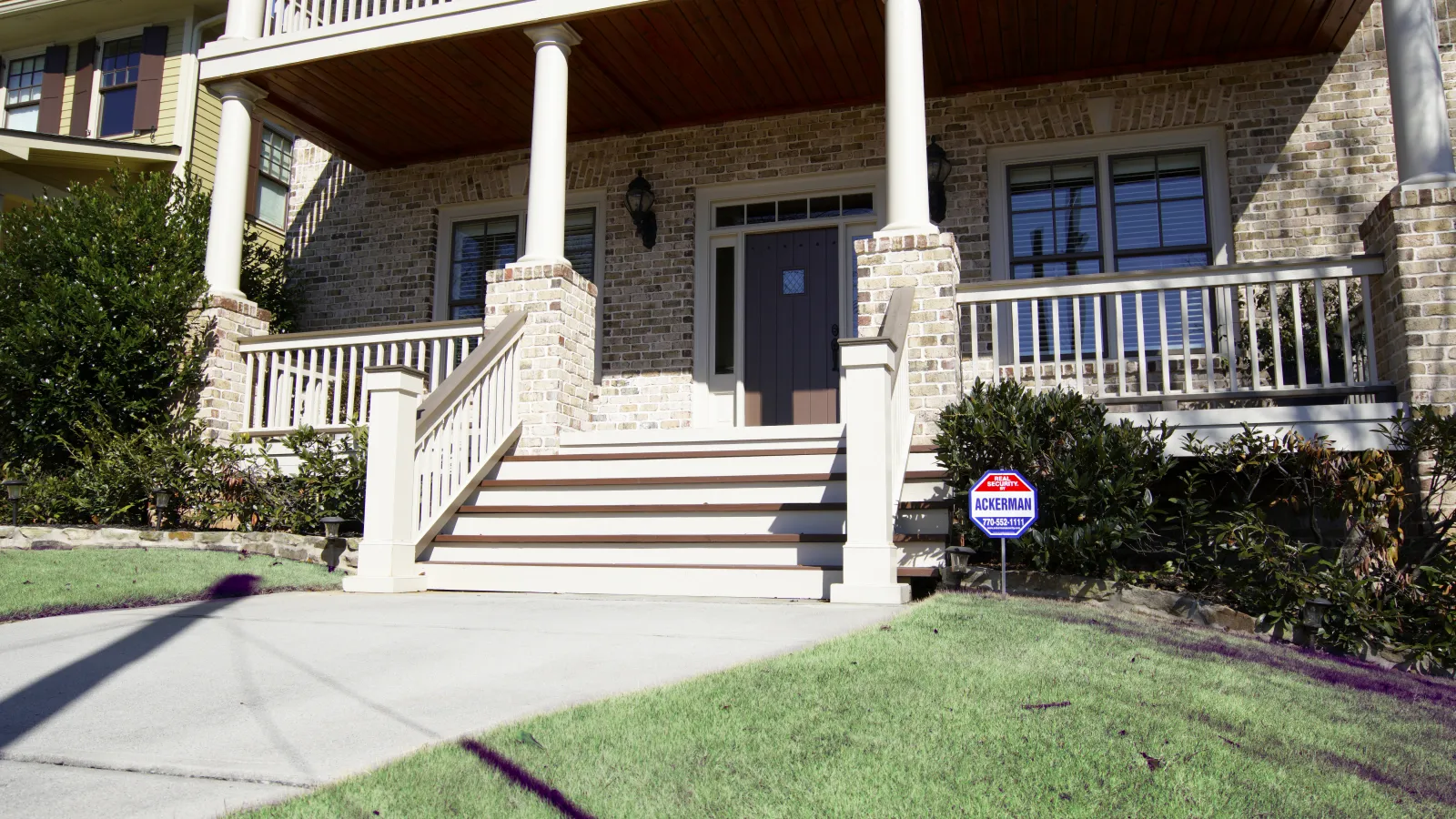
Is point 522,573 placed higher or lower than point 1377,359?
lower

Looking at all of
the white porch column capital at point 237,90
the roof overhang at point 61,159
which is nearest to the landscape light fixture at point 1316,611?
the white porch column capital at point 237,90

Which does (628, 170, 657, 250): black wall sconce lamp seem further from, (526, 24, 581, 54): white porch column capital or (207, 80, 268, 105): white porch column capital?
(207, 80, 268, 105): white porch column capital

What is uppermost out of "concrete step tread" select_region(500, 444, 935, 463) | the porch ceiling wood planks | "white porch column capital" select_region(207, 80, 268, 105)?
the porch ceiling wood planks

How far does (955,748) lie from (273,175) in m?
13.8

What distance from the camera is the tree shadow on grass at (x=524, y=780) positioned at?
2104 millimetres

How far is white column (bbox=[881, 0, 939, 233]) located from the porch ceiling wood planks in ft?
2.43

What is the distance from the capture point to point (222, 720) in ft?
9.36

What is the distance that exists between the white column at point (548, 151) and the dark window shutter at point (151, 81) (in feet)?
25.9

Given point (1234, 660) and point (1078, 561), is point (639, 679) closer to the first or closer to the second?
point (1234, 660)

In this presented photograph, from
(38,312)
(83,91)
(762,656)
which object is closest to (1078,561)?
(762,656)

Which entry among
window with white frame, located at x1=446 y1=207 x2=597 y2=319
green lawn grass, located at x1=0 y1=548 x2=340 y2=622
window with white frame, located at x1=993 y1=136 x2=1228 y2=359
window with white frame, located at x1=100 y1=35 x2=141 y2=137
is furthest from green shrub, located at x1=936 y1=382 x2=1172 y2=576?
window with white frame, located at x1=100 y1=35 x2=141 y2=137

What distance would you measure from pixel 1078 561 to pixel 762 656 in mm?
2235

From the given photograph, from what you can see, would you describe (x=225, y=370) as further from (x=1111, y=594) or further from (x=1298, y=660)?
(x=1298, y=660)

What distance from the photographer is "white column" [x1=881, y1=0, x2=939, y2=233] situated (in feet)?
22.3
